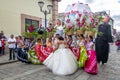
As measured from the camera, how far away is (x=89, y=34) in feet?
26.3

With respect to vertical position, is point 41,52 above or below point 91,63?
above

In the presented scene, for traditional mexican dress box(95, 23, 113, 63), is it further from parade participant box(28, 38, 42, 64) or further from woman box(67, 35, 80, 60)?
parade participant box(28, 38, 42, 64)

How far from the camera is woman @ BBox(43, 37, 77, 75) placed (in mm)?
6895

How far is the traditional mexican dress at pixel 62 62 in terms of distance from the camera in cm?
689

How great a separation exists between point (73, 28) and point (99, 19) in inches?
45.8

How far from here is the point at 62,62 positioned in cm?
695

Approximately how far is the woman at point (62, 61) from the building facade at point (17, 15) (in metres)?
7.95

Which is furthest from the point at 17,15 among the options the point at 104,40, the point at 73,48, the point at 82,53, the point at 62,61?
the point at 62,61

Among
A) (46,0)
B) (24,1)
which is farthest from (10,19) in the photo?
(46,0)

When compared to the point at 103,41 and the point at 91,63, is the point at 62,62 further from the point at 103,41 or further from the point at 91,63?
the point at 103,41

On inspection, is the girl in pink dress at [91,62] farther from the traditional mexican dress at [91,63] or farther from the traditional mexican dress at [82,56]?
the traditional mexican dress at [82,56]

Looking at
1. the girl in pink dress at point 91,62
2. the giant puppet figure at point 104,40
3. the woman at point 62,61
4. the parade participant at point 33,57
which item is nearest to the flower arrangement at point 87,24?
the girl in pink dress at point 91,62

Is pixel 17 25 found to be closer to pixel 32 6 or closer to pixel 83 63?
pixel 32 6

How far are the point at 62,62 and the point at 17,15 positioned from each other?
950 centimetres
